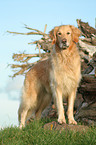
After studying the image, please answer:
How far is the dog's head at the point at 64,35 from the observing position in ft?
17.5

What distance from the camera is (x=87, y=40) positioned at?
10930 mm

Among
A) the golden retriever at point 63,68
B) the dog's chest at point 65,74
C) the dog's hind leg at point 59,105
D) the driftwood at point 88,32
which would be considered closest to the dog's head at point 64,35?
the golden retriever at point 63,68

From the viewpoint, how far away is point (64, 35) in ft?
17.7

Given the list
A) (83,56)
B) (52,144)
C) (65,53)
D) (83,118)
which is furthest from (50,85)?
(83,56)

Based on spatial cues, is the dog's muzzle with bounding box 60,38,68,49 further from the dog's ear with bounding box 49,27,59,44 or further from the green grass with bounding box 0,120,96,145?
the green grass with bounding box 0,120,96,145

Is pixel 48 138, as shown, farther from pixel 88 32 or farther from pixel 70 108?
pixel 88 32

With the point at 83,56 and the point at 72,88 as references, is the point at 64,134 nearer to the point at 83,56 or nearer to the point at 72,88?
the point at 72,88

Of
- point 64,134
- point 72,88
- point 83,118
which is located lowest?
point 83,118

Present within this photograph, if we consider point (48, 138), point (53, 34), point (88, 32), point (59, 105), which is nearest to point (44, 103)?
point (59, 105)

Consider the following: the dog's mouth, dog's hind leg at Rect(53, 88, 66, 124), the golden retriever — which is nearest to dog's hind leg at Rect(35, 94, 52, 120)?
the golden retriever

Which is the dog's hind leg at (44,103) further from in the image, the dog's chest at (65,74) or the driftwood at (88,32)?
the driftwood at (88,32)

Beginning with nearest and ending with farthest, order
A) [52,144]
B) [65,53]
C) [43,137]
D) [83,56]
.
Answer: [52,144]
[43,137]
[65,53]
[83,56]

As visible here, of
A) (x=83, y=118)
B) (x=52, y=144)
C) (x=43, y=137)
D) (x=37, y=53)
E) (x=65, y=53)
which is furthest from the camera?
(x=37, y=53)

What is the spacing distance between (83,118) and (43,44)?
704 cm
